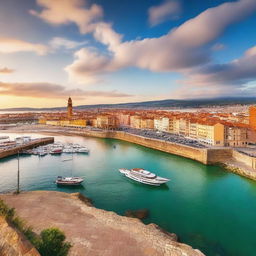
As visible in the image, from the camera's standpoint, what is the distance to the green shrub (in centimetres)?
482

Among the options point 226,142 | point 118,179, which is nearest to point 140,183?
point 118,179

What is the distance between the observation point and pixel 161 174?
2025cm

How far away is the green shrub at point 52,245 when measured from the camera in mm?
4820

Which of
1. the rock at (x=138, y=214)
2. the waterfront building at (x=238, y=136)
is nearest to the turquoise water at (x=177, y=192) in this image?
the rock at (x=138, y=214)

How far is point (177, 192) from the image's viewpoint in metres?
15.9

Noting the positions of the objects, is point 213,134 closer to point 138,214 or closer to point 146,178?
point 146,178

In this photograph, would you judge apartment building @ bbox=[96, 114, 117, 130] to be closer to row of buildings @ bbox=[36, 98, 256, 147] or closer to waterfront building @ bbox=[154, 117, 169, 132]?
row of buildings @ bbox=[36, 98, 256, 147]

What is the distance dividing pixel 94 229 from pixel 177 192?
869cm

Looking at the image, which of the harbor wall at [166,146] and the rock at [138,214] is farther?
the harbor wall at [166,146]

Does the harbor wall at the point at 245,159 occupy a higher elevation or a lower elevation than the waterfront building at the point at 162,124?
lower

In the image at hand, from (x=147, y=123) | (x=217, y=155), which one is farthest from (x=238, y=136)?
(x=147, y=123)

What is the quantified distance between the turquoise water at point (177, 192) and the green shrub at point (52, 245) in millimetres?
6752

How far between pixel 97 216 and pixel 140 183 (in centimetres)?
768

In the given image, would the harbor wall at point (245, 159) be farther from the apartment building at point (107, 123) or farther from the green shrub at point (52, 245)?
the apartment building at point (107, 123)
